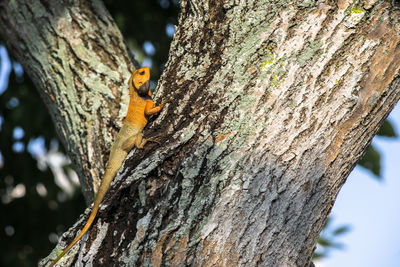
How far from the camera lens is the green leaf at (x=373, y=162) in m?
3.46

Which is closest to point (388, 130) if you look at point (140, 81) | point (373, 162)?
point (373, 162)

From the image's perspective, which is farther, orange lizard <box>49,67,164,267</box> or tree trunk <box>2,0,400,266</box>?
orange lizard <box>49,67,164,267</box>

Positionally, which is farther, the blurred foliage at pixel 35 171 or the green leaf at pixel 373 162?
the blurred foliage at pixel 35 171

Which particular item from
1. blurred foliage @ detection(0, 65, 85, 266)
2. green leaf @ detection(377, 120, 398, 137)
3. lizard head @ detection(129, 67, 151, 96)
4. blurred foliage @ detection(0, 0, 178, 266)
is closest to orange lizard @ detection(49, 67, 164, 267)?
lizard head @ detection(129, 67, 151, 96)

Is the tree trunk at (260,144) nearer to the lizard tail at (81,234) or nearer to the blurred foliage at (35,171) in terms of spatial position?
the lizard tail at (81,234)

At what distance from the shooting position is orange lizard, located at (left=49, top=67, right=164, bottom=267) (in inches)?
78.8

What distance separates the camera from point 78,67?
3.15 m

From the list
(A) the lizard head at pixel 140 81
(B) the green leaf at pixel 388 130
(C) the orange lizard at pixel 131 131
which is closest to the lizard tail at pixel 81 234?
(C) the orange lizard at pixel 131 131

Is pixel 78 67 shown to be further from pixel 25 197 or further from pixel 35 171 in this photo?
pixel 25 197

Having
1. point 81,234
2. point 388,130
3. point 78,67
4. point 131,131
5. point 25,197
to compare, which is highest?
point 25,197

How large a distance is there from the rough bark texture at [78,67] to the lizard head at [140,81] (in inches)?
2.5

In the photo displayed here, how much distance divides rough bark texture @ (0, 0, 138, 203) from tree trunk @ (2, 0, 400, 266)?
1079mm

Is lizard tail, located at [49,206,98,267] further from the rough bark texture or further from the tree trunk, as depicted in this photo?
the rough bark texture

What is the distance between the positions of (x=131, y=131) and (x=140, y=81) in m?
0.77
